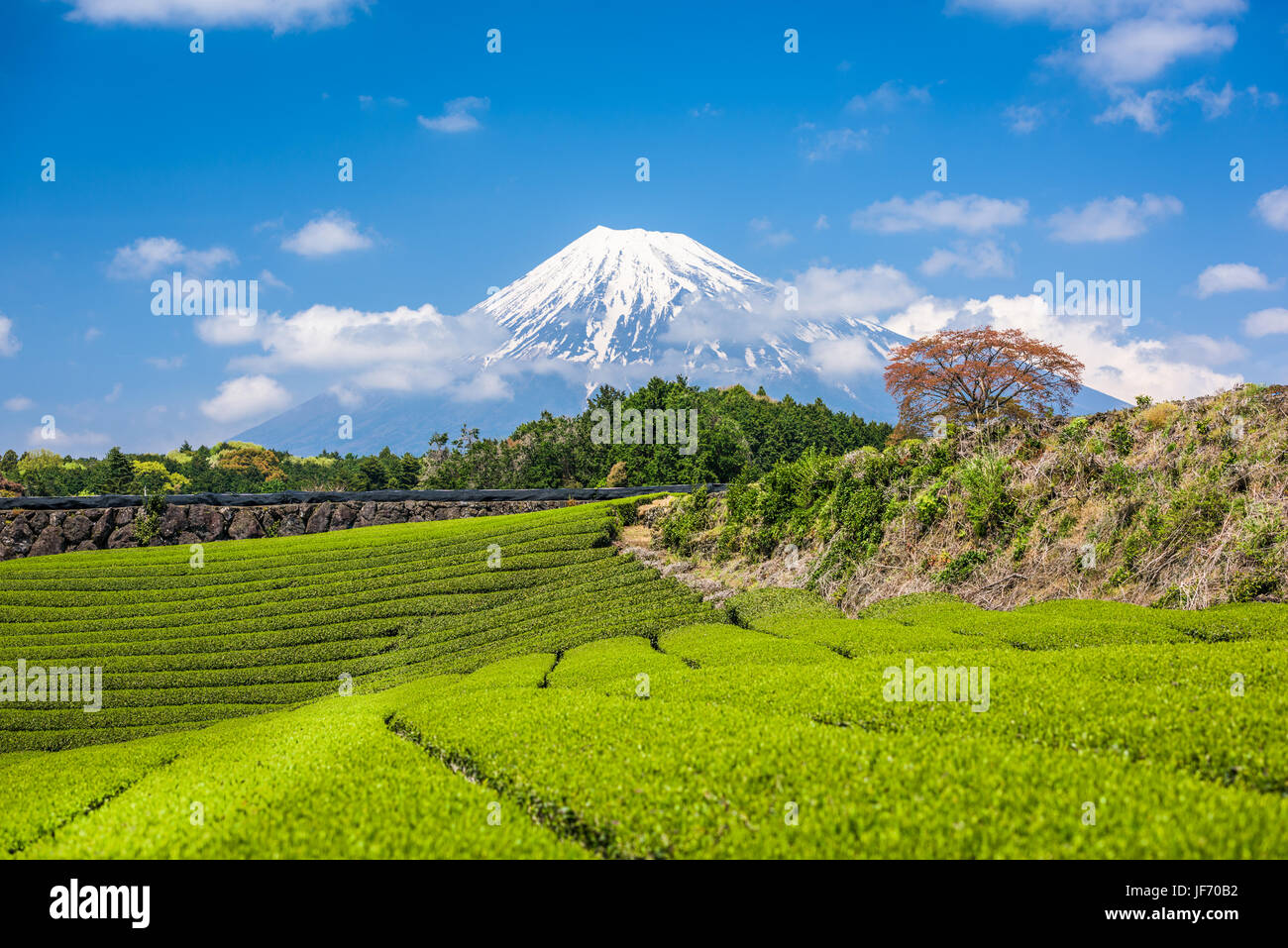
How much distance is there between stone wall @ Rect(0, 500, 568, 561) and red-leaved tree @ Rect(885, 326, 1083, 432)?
2221cm

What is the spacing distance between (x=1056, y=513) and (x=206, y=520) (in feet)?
118

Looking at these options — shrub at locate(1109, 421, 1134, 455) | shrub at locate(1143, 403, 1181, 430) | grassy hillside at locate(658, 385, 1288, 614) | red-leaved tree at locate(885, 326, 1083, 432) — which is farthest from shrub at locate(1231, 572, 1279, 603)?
red-leaved tree at locate(885, 326, 1083, 432)

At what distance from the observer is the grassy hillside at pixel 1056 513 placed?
13.8 metres

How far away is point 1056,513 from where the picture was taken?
17016mm

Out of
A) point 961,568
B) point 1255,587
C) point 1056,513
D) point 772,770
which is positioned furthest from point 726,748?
point 1056,513

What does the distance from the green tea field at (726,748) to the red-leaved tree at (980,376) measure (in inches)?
1005

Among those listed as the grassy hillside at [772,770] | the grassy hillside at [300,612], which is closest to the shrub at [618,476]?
the grassy hillside at [300,612]

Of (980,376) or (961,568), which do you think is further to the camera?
(980,376)

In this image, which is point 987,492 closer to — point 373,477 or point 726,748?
point 726,748

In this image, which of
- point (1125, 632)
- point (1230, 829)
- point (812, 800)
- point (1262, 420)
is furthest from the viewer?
point (1262, 420)

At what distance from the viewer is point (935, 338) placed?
3959 centimetres
